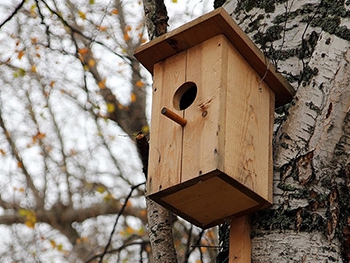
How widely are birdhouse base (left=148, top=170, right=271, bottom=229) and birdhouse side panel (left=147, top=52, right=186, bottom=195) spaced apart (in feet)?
0.17

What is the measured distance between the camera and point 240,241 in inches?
112

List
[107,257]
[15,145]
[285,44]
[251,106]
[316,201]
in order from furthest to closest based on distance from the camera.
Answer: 1. [15,145]
2. [107,257]
3. [285,44]
4. [251,106]
5. [316,201]

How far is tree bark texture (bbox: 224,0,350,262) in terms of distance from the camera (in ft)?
9.05

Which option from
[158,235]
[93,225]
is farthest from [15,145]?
[158,235]

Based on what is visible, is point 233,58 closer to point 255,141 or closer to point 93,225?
point 255,141

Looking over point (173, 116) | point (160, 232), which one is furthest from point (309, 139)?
point (160, 232)

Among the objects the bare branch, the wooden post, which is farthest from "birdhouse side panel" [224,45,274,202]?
the bare branch

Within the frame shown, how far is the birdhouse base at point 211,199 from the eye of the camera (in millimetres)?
2795

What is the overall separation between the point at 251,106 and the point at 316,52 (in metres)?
0.33

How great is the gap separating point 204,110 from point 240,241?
0.46m

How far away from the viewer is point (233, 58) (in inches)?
118

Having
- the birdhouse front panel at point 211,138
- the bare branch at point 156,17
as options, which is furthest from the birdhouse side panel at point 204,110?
the bare branch at point 156,17

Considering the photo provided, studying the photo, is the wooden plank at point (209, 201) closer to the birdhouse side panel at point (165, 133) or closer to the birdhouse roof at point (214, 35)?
the birdhouse side panel at point (165, 133)

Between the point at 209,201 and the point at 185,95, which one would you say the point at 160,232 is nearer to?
the point at 209,201
